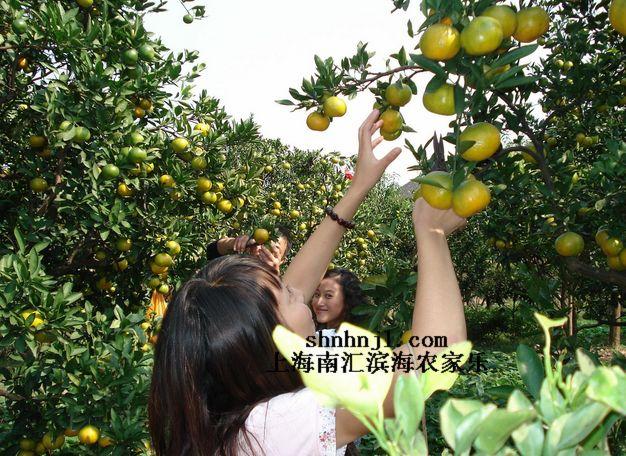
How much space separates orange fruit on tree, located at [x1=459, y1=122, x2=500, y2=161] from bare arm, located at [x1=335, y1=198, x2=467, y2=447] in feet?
0.79

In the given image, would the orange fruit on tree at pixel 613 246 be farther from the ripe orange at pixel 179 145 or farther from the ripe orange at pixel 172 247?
the ripe orange at pixel 179 145

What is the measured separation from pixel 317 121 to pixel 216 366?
857mm

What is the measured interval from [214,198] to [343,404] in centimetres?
281

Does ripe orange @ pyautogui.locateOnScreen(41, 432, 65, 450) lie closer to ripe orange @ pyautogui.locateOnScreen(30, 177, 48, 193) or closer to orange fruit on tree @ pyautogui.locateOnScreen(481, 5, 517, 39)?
ripe orange @ pyautogui.locateOnScreen(30, 177, 48, 193)

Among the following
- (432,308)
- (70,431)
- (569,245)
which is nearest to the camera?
(432,308)

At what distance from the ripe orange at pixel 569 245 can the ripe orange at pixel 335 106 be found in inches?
36.0

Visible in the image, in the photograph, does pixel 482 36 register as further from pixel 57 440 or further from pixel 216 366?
pixel 57 440

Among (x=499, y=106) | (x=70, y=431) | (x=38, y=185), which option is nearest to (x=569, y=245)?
(x=499, y=106)

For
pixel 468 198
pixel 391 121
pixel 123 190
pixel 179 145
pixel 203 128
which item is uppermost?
pixel 203 128

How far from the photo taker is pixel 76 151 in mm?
2844

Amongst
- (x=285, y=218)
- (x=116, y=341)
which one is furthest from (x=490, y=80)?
(x=285, y=218)

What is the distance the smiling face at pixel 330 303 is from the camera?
3.16 meters

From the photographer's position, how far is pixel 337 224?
1669mm

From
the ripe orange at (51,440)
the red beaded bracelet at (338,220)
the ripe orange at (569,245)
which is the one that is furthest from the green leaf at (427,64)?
the ripe orange at (51,440)
